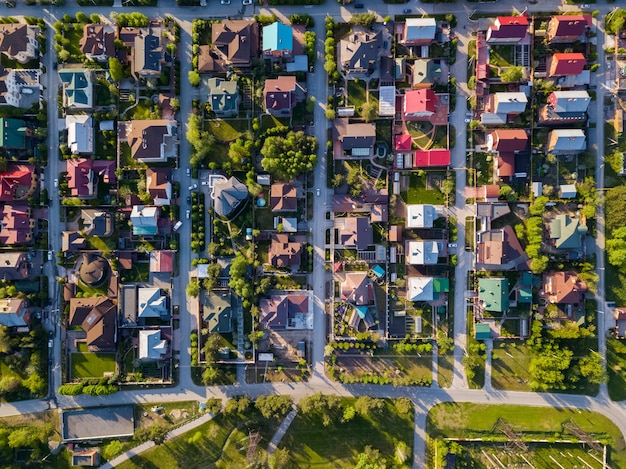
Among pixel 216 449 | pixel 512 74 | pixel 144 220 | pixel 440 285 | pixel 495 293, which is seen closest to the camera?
pixel 512 74

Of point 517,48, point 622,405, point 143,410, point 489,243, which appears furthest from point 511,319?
point 143,410

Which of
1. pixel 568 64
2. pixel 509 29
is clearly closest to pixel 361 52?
pixel 509 29

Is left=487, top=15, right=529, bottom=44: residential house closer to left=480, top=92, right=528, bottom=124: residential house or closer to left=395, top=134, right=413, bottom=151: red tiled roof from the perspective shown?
left=480, top=92, right=528, bottom=124: residential house

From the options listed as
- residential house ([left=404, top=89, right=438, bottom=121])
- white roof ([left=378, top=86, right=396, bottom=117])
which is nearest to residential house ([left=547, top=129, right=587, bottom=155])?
residential house ([left=404, top=89, right=438, bottom=121])

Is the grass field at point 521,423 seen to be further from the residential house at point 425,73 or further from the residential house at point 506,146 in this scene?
the residential house at point 425,73

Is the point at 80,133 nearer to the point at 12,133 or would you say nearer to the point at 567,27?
the point at 12,133

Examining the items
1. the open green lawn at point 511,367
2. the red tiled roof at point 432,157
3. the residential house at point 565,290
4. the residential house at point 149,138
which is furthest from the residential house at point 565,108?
the residential house at point 149,138
